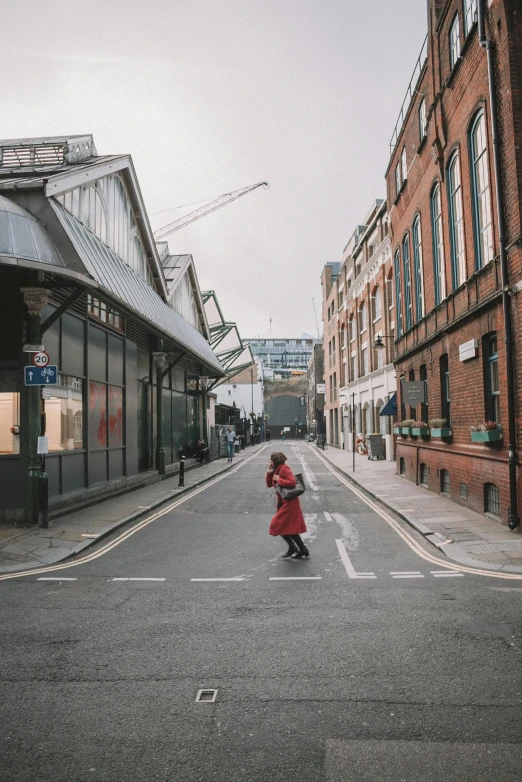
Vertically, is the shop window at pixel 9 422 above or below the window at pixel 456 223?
below

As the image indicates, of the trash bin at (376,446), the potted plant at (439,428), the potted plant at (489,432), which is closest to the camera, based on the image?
the potted plant at (489,432)

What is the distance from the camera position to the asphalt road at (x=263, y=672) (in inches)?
136

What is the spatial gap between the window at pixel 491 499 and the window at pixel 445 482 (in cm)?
279

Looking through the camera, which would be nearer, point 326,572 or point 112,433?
point 326,572

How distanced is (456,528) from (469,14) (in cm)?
1146

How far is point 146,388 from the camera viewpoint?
70.8 ft

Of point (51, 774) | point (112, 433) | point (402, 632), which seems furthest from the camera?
point (112, 433)

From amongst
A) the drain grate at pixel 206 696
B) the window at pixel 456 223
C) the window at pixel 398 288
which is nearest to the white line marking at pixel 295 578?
the drain grate at pixel 206 696

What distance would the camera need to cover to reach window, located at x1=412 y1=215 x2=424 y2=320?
18.6 metres

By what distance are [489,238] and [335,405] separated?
140 feet

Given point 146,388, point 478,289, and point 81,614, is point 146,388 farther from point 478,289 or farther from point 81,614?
point 81,614

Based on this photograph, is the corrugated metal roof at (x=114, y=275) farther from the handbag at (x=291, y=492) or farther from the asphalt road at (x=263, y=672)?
the asphalt road at (x=263, y=672)

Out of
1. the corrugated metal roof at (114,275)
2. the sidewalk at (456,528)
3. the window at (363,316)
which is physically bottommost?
the sidewalk at (456,528)

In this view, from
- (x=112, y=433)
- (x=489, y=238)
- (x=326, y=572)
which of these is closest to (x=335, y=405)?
(x=112, y=433)
